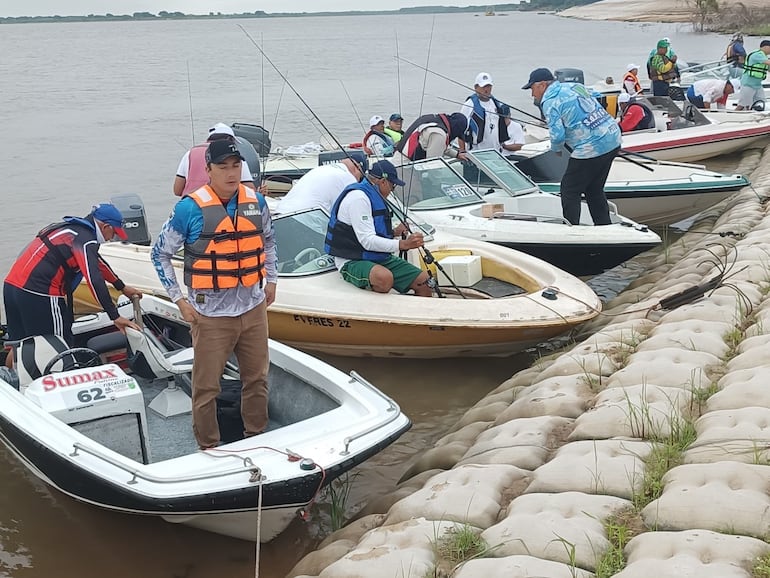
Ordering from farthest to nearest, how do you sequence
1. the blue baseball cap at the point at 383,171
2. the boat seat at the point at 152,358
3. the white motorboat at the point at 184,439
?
the blue baseball cap at the point at 383,171 < the boat seat at the point at 152,358 < the white motorboat at the point at 184,439

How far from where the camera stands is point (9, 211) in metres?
13.3

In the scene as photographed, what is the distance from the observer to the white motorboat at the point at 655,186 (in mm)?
8758

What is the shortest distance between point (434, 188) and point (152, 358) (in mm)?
3774

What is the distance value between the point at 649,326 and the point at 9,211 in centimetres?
1132

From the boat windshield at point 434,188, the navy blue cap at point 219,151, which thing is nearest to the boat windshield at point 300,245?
the boat windshield at point 434,188

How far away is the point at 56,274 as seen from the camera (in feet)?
15.6

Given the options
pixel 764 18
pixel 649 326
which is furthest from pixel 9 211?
pixel 764 18

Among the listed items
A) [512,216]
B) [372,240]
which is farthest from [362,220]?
[512,216]

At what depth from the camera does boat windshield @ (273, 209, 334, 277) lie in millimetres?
6336

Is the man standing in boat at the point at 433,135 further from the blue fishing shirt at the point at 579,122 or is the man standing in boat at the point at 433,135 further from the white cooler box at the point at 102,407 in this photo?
the white cooler box at the point at 102,407

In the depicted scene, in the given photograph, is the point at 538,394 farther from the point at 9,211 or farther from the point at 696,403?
the point at 9,211

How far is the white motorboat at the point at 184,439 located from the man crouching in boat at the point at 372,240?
1196 millimetres

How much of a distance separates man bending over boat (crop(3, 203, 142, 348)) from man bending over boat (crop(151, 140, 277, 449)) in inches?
29.8

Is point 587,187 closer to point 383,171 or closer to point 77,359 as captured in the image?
point 383,171
